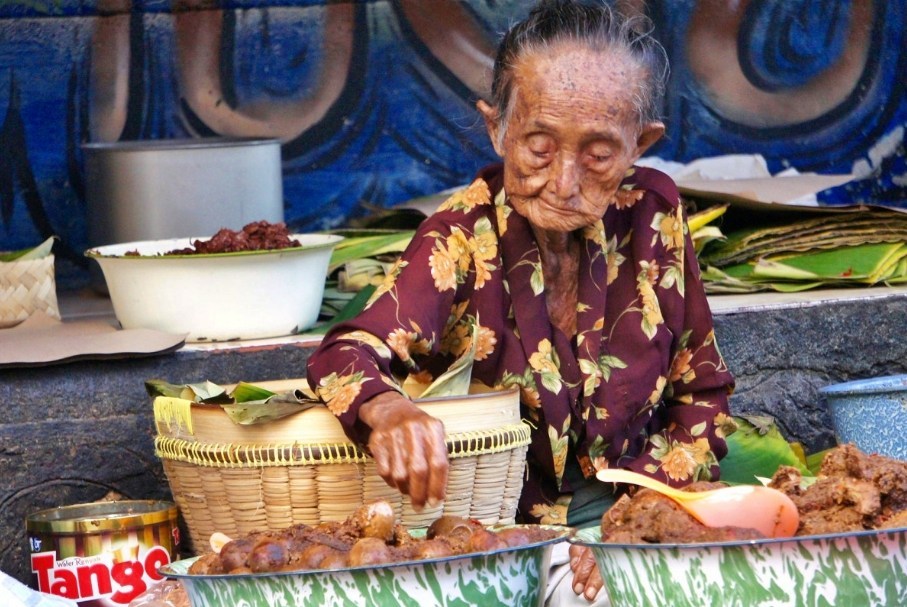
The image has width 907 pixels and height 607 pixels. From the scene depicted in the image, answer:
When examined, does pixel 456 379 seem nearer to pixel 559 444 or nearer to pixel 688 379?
pixel 559 444

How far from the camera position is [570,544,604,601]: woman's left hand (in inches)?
78.5

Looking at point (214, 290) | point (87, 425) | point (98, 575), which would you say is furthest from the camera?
point (214, 290)

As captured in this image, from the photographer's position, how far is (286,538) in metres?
1.78

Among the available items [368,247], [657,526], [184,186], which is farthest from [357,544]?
[184,186]

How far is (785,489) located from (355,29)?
3337 mm

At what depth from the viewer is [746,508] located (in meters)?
1.68

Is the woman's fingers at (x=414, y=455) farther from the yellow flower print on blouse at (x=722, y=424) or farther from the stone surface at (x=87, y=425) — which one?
the stone surface at (x=87, y=425)

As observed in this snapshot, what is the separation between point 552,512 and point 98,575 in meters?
0.89

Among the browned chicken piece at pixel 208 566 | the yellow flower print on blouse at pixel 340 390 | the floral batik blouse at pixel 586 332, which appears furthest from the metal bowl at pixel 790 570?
the floral batik blouse at pixel 586 332

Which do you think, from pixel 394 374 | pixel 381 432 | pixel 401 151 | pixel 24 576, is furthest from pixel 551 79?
pixel 401 151

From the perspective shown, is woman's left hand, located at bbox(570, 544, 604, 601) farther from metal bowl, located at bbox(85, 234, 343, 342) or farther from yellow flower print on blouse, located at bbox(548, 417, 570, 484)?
metal bowl, located at bbox(85, 234, 343, 342)

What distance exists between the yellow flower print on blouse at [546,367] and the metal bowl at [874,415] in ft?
2.61

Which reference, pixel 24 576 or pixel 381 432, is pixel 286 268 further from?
pixel 381 432

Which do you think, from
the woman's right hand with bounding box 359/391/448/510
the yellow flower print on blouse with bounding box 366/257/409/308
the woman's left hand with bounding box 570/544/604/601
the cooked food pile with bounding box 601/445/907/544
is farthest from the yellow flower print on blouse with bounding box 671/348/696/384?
the cooked food pile with bounding box 601/445/907/544
